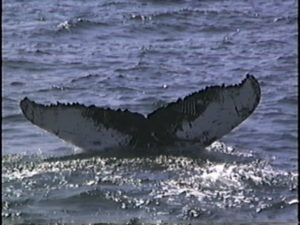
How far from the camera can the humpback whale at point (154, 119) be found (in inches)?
355

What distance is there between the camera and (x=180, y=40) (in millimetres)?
17688

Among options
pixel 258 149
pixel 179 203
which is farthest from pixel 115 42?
pixel 179 203

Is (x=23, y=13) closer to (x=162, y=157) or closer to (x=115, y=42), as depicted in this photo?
(x=115, y=42)

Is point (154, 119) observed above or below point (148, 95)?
above

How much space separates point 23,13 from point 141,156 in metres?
13.0

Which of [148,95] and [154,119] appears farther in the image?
[148,95]

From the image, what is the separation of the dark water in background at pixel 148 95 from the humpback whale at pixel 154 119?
225mm

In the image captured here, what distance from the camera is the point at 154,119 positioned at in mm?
9086

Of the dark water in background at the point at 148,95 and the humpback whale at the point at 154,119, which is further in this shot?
the humpback whale at the point at 154,119

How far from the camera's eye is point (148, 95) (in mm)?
12977

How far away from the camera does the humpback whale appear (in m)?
9.02

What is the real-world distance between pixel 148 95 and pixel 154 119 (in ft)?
12.8

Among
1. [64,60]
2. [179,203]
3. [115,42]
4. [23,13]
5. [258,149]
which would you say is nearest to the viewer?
[179,203]

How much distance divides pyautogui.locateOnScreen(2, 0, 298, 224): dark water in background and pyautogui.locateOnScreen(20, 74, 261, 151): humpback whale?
0.23 m
